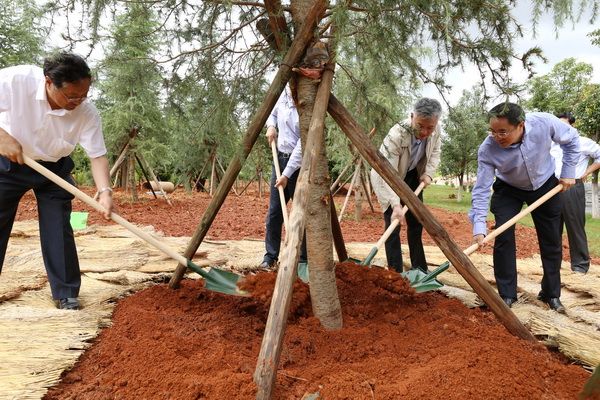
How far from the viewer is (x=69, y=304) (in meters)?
2.97

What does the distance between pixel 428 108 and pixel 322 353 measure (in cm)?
193

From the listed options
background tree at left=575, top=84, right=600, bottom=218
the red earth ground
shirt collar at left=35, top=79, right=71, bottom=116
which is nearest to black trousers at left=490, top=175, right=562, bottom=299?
the red earth ground

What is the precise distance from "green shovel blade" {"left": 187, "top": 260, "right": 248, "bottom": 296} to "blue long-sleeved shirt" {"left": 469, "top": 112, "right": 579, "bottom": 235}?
5.71 ft

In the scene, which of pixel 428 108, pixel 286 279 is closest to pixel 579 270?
pixel 428 108

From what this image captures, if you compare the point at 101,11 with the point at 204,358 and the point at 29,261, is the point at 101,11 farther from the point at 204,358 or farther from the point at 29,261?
the point at 29,261

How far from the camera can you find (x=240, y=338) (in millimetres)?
2539

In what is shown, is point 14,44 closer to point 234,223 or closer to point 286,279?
point 234,223

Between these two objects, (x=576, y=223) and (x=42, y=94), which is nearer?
(x=42, y=94)

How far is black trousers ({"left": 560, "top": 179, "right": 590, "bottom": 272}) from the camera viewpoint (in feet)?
16.2

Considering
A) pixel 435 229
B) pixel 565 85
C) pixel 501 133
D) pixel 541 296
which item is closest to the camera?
pixel 435 229

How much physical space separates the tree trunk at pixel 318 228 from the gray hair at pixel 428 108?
1141mm

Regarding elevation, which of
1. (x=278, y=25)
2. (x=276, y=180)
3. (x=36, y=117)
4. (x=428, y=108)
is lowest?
(x=276, y=180)

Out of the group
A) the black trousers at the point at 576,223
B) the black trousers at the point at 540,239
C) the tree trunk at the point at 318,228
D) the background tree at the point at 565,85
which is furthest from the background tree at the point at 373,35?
the background tree at the point at 565,85

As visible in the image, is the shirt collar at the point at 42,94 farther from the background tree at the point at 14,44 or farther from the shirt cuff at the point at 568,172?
the background tree at the point at 14,44
